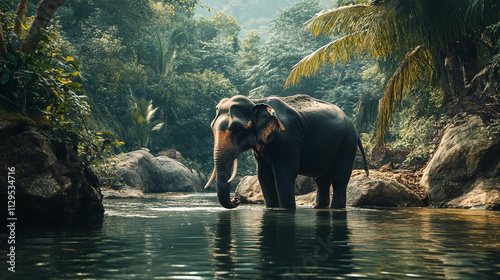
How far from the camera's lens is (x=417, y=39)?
44.3ft

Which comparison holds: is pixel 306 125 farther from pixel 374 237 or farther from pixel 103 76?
pixel 103 76

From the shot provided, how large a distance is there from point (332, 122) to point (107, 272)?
774 cm

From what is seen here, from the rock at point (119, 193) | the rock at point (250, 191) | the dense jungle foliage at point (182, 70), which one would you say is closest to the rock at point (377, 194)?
the rock at point (250, 191)

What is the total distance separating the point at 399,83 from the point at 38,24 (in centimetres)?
965

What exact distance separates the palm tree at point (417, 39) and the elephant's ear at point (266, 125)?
4.99 meters

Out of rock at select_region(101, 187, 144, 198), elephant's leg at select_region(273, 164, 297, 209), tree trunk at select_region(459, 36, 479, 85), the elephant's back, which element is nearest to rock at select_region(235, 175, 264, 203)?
the elephant's back

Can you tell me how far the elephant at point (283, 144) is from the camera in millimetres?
8812

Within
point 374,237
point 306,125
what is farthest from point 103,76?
point 374,237

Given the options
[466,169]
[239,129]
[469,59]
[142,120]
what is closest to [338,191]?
[239,129]

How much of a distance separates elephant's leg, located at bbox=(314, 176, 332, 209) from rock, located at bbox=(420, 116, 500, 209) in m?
2.51

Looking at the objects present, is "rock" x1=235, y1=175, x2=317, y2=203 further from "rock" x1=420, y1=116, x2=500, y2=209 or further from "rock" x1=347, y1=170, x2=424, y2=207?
"rock" x1=420, y1=116, x2=500, y2=209

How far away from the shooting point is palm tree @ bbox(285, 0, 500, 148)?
12414mm

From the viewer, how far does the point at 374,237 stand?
215 inches

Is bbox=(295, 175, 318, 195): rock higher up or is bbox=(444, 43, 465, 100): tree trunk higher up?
bbox=(444, 43, 465, 100): tree trunk
